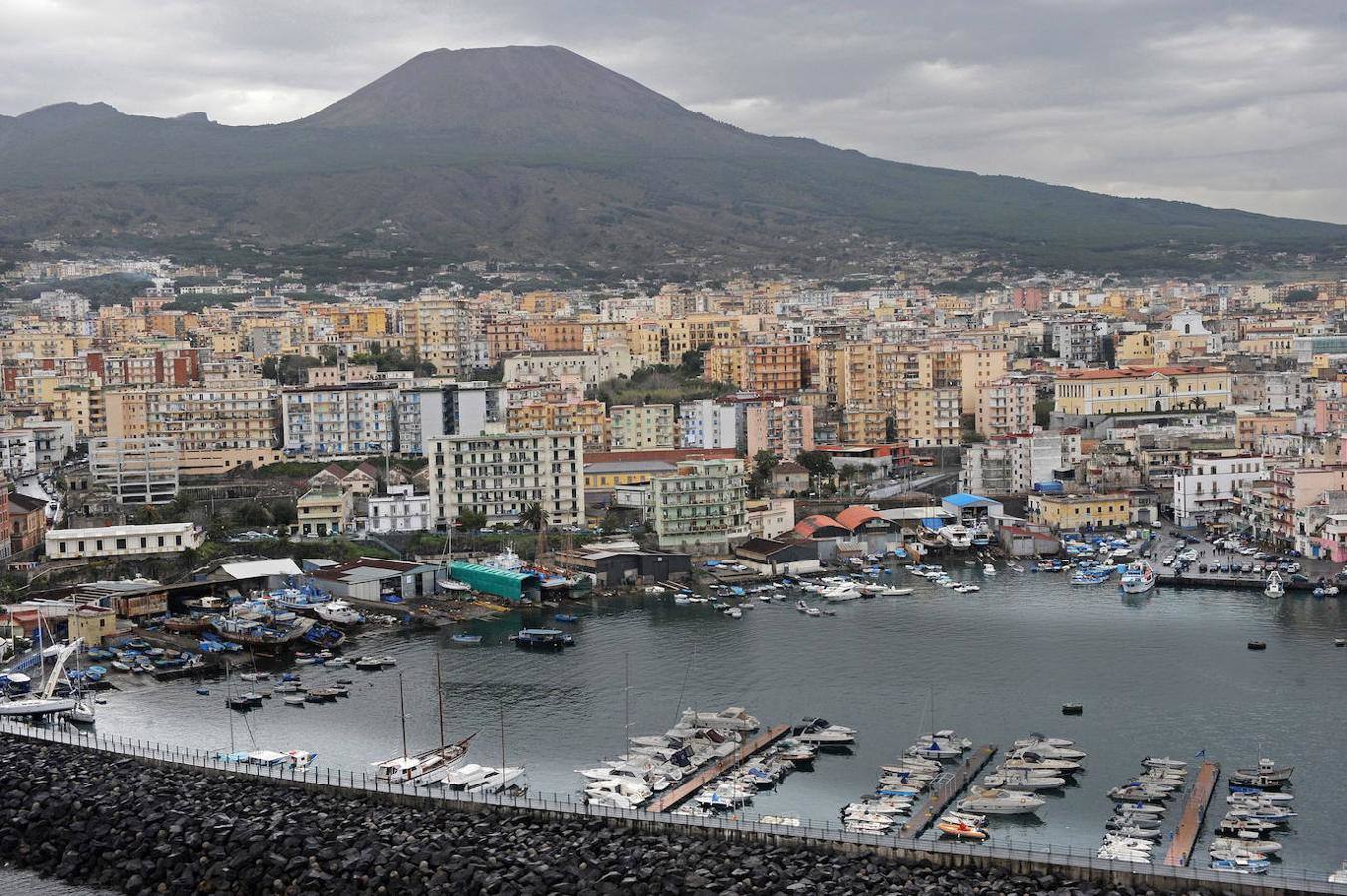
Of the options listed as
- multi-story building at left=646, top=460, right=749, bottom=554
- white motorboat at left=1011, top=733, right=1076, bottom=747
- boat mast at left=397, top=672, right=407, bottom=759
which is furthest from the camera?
multi-story building at left=646, top=460, right=749, bottom=554

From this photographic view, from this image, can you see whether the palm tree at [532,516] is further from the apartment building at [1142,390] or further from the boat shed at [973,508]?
the apartment building at [1142,390]

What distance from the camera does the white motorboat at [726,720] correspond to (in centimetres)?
1197

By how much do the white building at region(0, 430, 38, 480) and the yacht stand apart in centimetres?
1190

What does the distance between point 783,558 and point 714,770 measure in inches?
322

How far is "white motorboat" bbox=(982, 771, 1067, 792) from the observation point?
34.5ft

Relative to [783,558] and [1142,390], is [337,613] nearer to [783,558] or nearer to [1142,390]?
[783,558]

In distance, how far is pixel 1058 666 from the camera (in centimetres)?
1404

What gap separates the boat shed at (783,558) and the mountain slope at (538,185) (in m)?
38.4

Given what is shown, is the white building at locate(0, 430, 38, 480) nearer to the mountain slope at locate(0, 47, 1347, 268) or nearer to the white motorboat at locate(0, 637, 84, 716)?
the white motorboat at locate(0, 637, 84, 716)

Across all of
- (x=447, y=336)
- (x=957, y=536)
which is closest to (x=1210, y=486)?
(x=957, y=536)

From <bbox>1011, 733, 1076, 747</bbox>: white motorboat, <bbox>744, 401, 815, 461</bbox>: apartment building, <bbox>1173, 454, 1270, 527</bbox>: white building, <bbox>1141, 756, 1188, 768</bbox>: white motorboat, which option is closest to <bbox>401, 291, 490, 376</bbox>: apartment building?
<bbox>744, 401, 815, 461</bbox>: apartment building

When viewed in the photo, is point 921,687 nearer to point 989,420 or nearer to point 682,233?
point 989,420

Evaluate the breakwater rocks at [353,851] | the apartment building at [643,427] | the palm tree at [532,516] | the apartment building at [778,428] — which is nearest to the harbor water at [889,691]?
the breakwater rocks at [353,851]

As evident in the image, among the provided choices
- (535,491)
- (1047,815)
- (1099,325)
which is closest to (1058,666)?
(1047,815)
